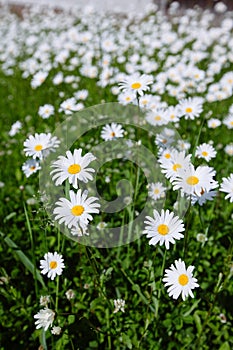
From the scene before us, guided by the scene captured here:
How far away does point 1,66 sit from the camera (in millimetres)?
5344

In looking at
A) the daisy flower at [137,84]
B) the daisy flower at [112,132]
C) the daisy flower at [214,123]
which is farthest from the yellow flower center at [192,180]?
the daisy flower at [214,123]

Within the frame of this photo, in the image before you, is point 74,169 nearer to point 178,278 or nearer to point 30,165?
point 178,278

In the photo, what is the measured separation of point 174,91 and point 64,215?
1928 millimetres

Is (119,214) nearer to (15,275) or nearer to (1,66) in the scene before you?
(15,275)

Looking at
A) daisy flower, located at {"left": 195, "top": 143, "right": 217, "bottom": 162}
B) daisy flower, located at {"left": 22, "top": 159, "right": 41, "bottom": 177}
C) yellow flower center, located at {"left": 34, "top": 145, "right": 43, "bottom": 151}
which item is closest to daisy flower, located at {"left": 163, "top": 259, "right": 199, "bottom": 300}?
daisy flower, located at {"left": 195, "top": 143, "right": 217, "bottom": 162}

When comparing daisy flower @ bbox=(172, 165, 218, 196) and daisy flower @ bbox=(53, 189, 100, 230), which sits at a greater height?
daisy flower @ bbox=(172, 165, 218, 196)

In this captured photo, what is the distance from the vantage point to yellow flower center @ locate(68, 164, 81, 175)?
1255mm

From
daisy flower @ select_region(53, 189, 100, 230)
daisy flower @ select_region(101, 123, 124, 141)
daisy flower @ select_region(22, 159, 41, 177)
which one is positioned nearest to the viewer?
daisy flower @ select_region(53, 189, 100, 230)

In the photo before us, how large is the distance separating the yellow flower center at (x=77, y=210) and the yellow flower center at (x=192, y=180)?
1.18 ft

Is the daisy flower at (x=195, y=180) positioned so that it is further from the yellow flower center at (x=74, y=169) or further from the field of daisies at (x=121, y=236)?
the yellow flower center at (x=74, y=169)

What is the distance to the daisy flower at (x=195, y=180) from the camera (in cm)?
129

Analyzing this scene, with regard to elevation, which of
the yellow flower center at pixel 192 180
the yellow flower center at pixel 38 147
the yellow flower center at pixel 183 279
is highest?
the yellow flower center at pixel 38 147

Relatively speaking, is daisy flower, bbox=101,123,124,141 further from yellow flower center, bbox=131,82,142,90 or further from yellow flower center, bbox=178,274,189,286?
yellow flower center, bbox=178,274,189,286

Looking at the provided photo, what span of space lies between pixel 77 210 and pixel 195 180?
403 mm
